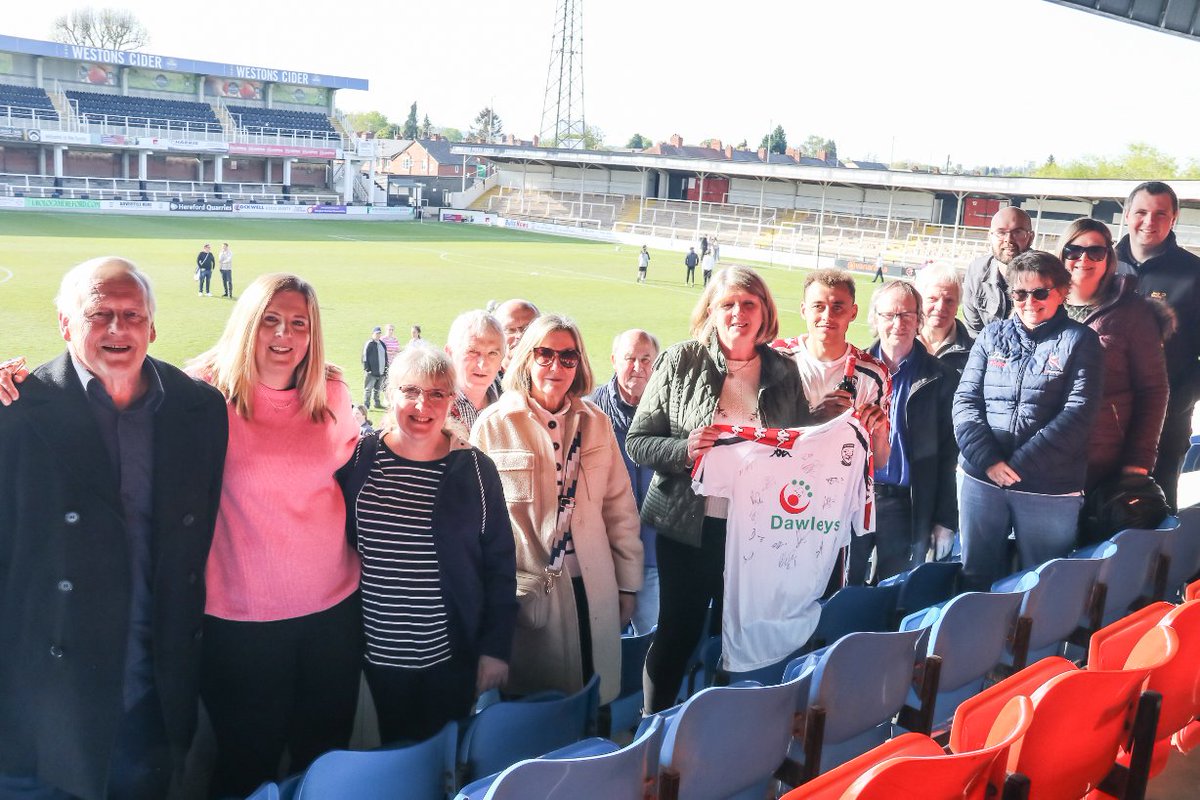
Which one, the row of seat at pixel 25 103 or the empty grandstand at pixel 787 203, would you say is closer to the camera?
the empty grandstand at pixel 787 203

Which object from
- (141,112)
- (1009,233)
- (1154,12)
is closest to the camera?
(1009,233)

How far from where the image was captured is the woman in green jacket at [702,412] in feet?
10.1

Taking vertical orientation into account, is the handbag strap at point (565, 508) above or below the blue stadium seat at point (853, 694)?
above

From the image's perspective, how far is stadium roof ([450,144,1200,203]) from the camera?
31.6 meters

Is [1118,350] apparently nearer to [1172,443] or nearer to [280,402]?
[1172,443]


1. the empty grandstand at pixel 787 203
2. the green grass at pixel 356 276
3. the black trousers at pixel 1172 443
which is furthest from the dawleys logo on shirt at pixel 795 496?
the empty grandstand at pixel 787 203

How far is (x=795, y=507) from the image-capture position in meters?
3.08

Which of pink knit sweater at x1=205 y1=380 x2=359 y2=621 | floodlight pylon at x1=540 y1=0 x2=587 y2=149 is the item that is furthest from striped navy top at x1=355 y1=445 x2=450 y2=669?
floodlight pylon at x1=540 y1=0 x2=587 y2=149

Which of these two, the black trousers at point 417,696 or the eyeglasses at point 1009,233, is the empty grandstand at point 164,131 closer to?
the eyeglasses at point 1009,233

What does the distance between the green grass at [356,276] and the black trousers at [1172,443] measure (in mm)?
9053

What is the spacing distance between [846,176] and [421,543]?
40.2 m

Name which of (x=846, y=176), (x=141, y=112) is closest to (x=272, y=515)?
(x=846, y=176)

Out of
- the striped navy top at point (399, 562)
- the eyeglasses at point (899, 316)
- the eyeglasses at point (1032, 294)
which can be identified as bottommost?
the striped navy top at point (399, 562)

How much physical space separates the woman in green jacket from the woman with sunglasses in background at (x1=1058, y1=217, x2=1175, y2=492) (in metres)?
1.39
